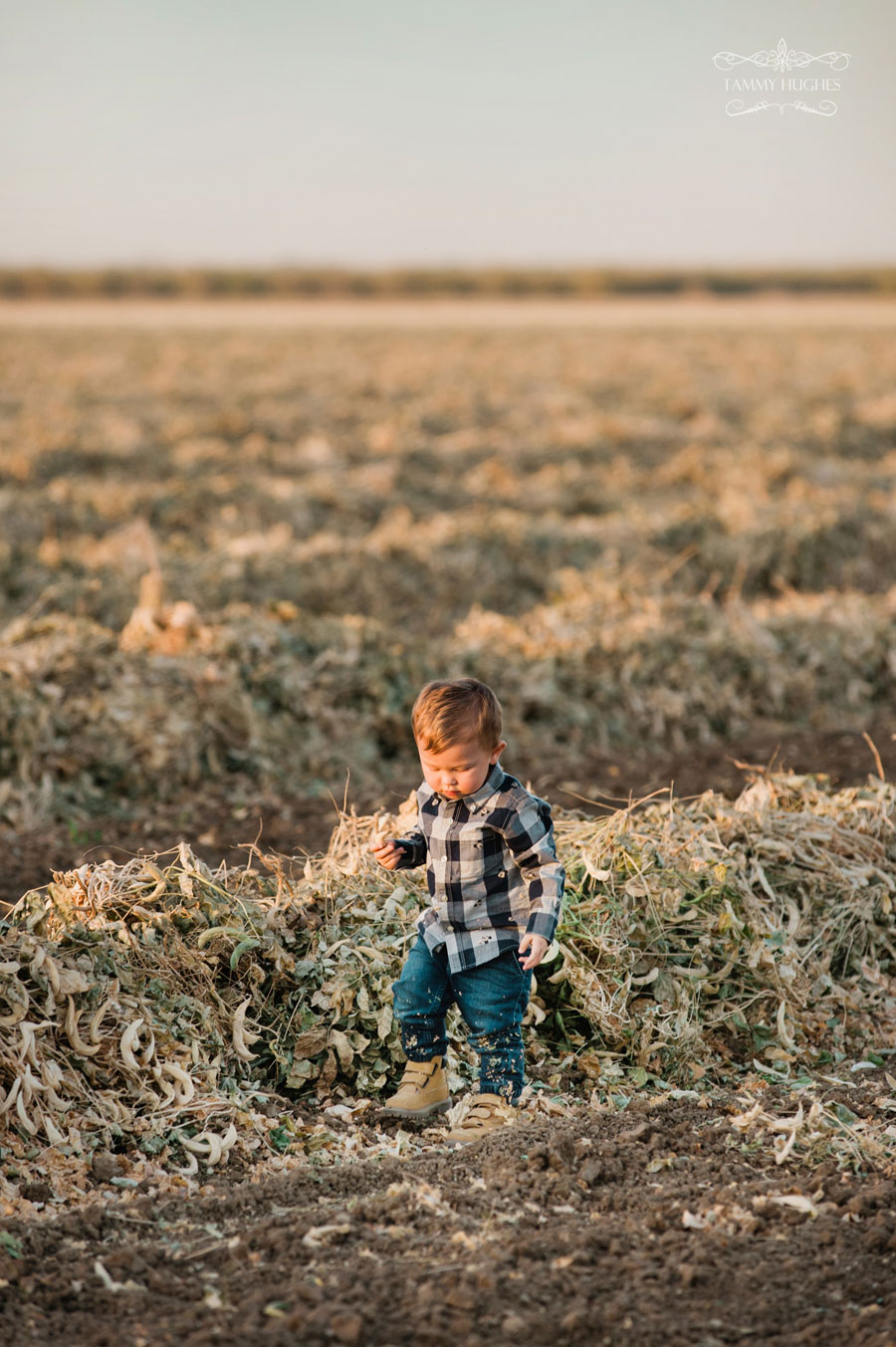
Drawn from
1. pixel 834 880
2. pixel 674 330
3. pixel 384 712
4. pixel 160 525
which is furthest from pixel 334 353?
pixel 834 880

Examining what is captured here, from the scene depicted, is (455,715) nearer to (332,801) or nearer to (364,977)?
(364,977)

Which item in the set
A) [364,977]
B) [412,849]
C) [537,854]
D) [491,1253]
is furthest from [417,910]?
[491,1253]

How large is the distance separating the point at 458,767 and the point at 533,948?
602mm

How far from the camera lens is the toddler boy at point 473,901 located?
3773mm

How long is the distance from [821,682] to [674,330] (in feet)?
175

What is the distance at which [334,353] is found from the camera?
150ft

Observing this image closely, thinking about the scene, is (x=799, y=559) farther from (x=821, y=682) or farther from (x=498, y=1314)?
(x=498, y=1314)

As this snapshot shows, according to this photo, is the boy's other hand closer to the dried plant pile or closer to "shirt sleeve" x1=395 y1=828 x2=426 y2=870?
"shirt sleeve" x1=395 y1=828 x2=426 y2=870

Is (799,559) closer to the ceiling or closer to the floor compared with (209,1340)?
closer to the ceiling

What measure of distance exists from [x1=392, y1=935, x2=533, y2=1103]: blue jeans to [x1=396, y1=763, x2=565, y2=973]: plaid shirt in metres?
0.08

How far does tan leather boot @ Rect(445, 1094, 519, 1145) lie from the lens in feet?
13.2

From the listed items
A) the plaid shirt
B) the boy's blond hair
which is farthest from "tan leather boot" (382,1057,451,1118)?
the boy's blond hair

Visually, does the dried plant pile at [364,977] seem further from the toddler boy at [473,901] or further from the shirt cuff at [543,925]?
the shirt cuff at [543,925]

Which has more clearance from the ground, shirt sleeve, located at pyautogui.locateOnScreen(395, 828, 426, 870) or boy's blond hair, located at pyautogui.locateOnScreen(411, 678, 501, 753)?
boy's blond hair, located at pyautogui.locateOnScreen(411, 678, 501, 753)
